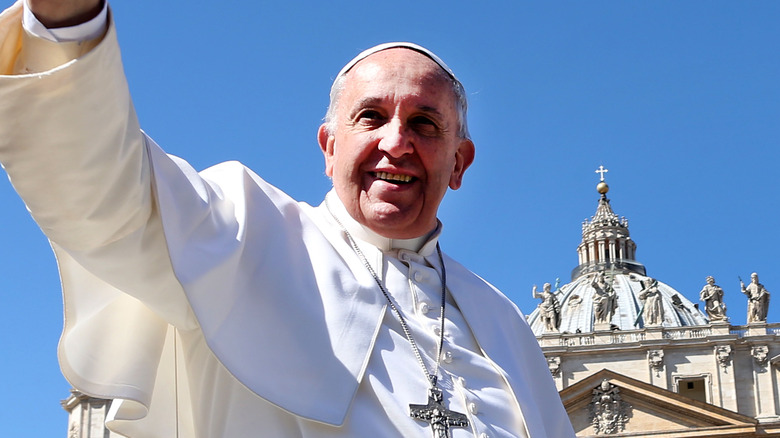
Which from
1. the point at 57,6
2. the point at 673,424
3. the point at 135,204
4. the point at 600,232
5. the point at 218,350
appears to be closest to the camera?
the point at 57,6

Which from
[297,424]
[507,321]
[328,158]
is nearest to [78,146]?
[297,424]

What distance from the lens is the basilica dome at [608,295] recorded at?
145 feet

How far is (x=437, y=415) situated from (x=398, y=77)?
828 mm

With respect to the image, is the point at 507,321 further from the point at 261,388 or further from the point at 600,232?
the point at 600,232

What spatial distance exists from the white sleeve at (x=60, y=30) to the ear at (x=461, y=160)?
4.29ft

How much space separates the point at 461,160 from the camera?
3.31 meters

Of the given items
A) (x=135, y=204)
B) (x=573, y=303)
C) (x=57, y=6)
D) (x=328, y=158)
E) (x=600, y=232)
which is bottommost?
(x=135, y=204)

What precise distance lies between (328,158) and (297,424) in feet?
2.72

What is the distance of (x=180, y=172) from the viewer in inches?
98.5

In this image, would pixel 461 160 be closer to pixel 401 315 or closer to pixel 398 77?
pixel 398 77

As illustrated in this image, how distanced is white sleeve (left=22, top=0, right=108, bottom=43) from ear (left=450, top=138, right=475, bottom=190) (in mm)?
1308

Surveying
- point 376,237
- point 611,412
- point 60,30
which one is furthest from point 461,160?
point 611,412

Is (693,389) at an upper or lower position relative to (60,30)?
upper

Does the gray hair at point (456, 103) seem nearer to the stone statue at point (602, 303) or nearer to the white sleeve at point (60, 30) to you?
the white sleeve at point (60, 30)
